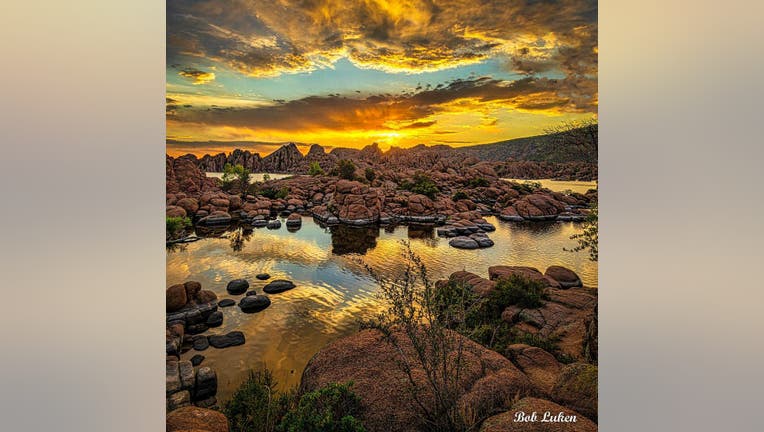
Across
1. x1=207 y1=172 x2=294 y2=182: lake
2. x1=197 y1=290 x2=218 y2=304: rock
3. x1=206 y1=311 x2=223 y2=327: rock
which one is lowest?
x1=206 y1=311 x2=223 y2=327: rock

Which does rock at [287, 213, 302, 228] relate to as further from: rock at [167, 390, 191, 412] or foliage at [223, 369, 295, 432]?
rock at [167, 390, 191, 412]

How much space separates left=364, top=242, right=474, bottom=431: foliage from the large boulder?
32 mm

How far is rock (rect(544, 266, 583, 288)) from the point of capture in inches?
134

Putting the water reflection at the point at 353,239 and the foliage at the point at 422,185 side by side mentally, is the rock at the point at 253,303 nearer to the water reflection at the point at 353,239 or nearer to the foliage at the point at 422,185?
the water reflection at the point at 353,239

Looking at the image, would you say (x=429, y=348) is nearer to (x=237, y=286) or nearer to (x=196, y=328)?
(x=237, y=286)

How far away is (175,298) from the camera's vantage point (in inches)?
121

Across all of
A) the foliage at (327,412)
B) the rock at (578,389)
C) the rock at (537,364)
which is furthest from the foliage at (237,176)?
the rock at (578,389)

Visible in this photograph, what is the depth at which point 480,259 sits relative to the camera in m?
3.58

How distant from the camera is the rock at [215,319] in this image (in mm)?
3168

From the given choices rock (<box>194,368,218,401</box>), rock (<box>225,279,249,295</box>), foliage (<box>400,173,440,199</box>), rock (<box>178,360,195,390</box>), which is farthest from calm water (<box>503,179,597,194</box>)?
rock (<box>178,360,195,390</box>)

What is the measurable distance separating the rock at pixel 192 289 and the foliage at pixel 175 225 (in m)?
0.51
